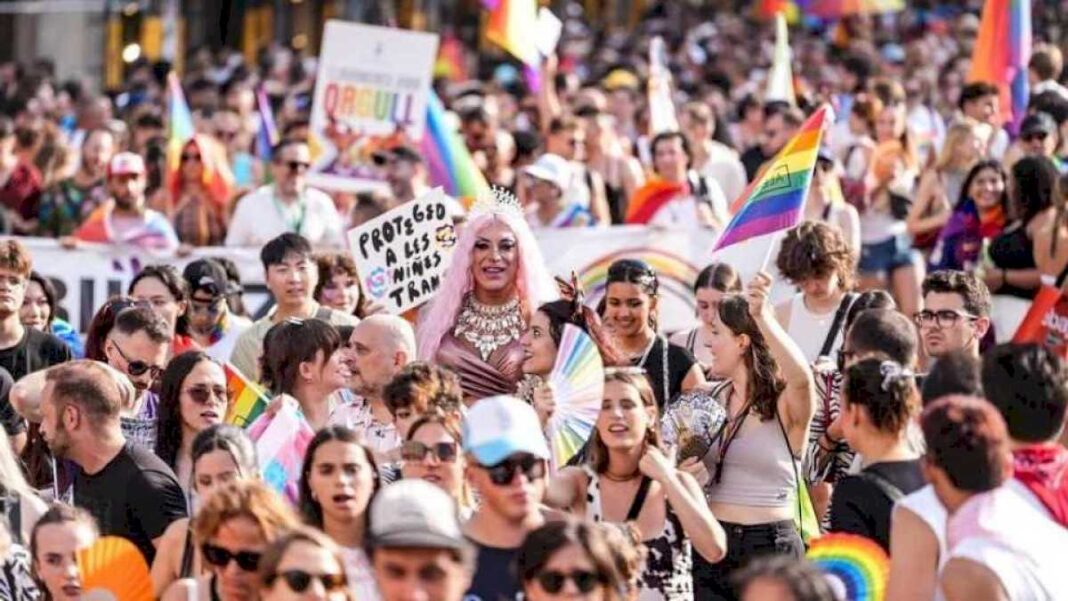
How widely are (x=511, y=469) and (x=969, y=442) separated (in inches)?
49.1

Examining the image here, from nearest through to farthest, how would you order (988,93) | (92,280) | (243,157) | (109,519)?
(109,519), (92,280), (988,93), (243,157)

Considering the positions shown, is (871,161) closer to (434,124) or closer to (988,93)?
(988,93)

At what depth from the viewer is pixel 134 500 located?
9109 millimetres

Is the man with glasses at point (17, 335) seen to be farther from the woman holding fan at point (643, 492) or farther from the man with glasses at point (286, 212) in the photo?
the man with glasses at point (286, 212)

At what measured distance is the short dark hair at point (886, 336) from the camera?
932 centimetres

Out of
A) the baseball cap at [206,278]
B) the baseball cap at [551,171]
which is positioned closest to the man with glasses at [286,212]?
the baseball cap at [551,171]

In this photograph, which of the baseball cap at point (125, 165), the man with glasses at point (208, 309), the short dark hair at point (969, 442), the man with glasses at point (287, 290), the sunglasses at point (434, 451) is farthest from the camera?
the baseball cap at point (125, 165)

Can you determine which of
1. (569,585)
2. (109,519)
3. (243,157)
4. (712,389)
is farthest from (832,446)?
(243,157)

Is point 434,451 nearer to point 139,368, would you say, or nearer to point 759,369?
point 759,369

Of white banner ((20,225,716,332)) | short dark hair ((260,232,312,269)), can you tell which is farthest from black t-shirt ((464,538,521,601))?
white banner ((20,225,716,332))

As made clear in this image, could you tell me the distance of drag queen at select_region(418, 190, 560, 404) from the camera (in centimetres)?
1069

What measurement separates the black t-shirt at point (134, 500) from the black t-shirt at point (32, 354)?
2299 millimetres

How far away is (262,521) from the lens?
7637mm

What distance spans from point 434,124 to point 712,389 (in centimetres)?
775
